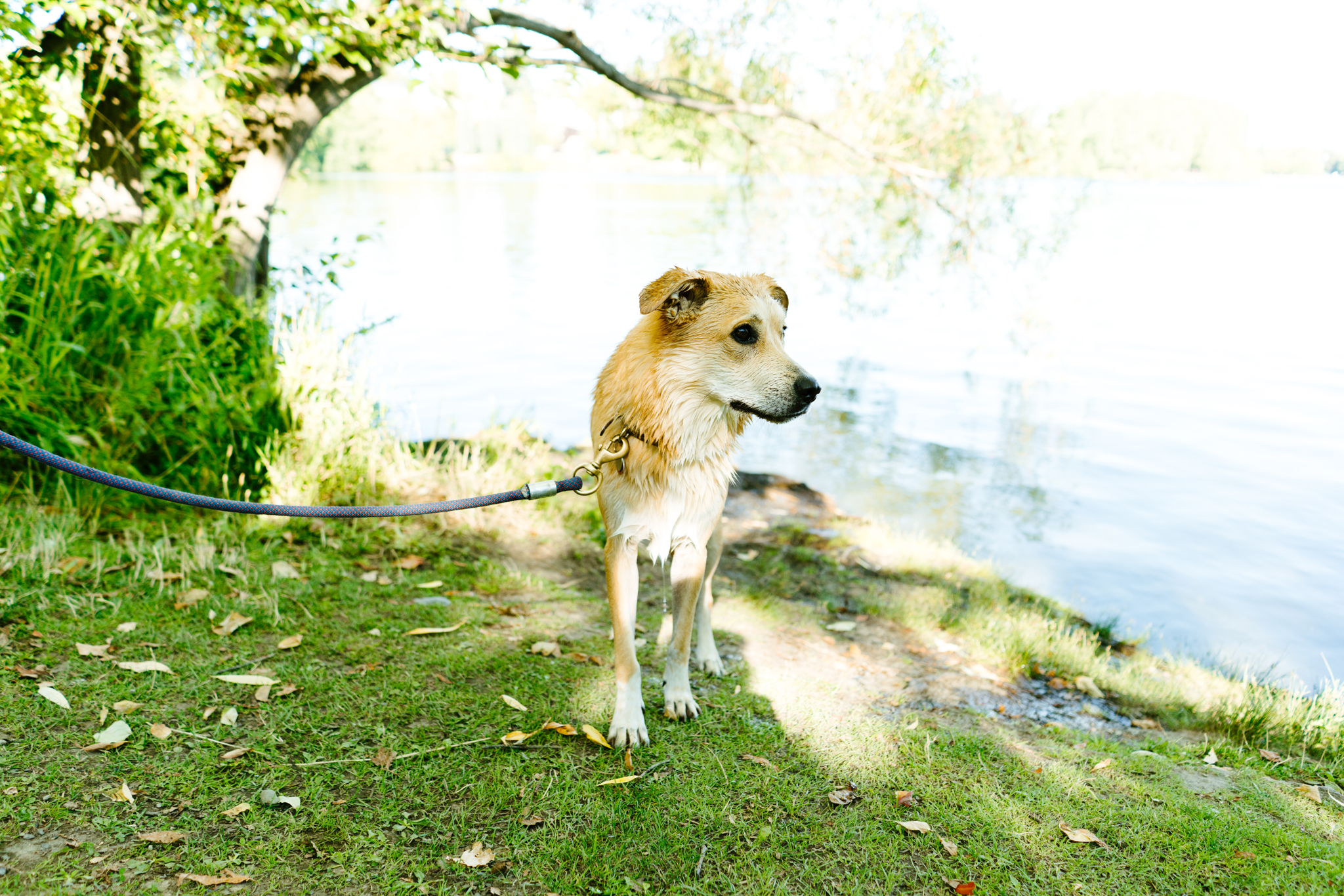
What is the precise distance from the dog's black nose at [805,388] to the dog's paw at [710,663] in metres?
1.82

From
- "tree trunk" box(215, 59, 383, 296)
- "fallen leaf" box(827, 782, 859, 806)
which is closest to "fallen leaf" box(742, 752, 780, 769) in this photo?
"fallen leaf" box(827, 782, 859, 806)

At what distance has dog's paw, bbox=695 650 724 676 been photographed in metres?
4.31

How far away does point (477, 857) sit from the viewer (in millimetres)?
2789

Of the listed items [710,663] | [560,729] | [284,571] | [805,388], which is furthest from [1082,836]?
[284,571]

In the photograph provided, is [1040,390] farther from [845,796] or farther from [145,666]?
[145,666]

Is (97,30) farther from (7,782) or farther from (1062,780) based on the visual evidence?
(1062,780)

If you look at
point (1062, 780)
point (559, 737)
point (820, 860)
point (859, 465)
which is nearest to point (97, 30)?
point (559, 737)

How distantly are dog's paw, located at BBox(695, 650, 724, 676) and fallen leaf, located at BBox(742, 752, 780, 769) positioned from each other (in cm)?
81

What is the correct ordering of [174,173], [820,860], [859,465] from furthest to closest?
[859,465] → [174,173] → [820,860]

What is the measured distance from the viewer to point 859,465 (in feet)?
38.1

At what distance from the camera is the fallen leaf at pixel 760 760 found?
3.43m

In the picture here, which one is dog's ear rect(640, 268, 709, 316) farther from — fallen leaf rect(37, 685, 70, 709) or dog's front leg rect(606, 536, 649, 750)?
fallen leaf rect(37, 685, 70, 709)

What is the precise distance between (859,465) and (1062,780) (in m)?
8.29

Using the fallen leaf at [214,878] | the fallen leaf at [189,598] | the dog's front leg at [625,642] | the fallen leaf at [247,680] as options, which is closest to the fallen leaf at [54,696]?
the fallen leaf at [247,680]
